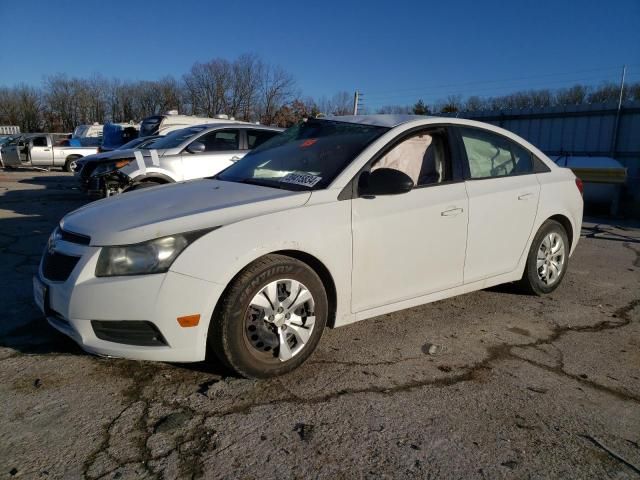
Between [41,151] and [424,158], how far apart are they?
22879 mm

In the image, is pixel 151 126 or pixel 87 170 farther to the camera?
pixel 151 126

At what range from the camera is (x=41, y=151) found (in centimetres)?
2234

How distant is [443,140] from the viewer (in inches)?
157

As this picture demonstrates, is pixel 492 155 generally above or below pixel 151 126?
below

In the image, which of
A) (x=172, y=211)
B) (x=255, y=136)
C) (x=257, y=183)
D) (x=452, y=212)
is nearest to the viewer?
(x=172, y=211)

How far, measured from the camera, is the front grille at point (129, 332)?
8.85ft

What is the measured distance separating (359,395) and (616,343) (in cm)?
221

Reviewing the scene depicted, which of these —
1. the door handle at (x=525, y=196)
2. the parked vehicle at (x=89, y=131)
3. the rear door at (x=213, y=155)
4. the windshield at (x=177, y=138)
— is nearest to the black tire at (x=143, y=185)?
the rear door at (x=213, y=155)

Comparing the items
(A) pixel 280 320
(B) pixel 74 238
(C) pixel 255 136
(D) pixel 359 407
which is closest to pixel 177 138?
(C) pixel 255 136

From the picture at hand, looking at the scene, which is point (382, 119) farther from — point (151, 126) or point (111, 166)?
point (151, 126)

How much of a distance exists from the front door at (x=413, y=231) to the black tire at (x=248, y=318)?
0.44 metres

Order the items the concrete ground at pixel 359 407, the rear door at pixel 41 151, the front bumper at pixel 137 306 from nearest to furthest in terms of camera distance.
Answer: the concrete ground at pixel 359 407 < the front bumper at pixel 137 306 < the rear door at pixel 41 151

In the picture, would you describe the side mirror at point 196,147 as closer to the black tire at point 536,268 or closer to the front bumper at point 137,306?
the black tire at point 536,268

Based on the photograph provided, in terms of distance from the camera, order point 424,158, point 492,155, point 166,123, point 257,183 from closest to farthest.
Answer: point 257,183, point 424,158, point 492,155, point 166,123
